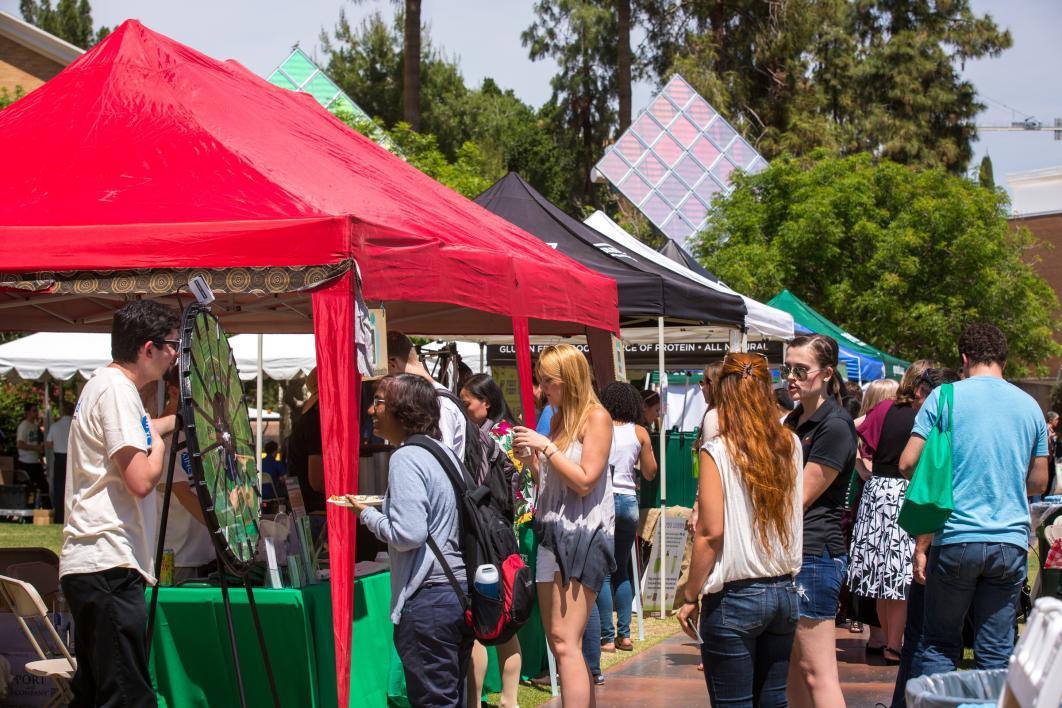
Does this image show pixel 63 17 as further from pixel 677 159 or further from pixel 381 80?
pixel 677 159

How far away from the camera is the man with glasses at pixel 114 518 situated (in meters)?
4.25

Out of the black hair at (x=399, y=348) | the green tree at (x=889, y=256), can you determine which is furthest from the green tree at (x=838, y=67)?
the black hair at (x=399, y=348)

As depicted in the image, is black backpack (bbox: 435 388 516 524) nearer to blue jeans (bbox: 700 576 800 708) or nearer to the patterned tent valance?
the patterned tent valance

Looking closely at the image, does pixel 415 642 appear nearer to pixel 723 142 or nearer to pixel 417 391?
pixel 417 391

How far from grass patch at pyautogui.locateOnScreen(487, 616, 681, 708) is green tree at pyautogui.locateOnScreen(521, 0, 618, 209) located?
28.0 meters

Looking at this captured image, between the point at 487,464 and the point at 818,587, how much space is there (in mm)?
1543

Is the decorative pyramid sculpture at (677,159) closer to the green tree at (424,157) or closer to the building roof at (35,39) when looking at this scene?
the green tree at (424,157)

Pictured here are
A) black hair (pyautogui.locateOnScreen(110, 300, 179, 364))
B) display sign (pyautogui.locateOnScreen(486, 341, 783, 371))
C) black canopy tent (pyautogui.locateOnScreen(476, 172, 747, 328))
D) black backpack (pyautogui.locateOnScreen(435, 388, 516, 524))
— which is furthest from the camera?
display sign (pyautogui.locateOnScreen(486, 341, 783, 371))

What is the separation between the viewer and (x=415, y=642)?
→ 14.5 ft

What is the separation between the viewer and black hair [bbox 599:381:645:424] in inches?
318

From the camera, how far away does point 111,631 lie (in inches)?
170

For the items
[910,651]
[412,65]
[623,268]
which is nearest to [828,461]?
[910,651]

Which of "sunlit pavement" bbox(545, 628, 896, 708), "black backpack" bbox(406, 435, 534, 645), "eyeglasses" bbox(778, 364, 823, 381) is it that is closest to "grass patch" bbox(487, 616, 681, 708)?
"sunlit pavement" bbox(545, 628, 896, 708)

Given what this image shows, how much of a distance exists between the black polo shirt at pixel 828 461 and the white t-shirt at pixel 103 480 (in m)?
2.58
